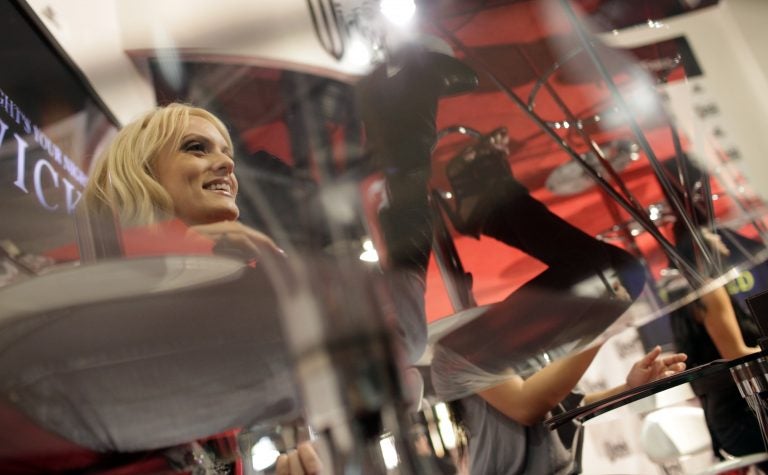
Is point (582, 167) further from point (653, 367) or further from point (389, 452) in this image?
point (389, 452)

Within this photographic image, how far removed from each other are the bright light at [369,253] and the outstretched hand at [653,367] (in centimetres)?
36

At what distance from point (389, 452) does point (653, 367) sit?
1.24ft

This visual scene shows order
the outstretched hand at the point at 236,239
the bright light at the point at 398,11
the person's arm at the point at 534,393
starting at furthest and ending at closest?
the bright light at the point at 398,11 → the person's arm at the point at 534,393 → the outstretched hand at the point at 236,239

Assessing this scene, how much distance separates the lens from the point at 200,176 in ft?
2.11

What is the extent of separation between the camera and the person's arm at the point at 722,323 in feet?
2.50

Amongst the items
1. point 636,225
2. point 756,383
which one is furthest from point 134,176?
point 756,383

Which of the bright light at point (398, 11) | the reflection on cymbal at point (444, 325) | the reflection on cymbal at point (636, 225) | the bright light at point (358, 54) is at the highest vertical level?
the bright light at point (398, 11)

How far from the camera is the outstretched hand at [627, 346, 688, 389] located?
75 centimetres

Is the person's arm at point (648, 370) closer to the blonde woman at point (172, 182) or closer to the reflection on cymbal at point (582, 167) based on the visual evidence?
the reflection on cymbal at point (582, 167)

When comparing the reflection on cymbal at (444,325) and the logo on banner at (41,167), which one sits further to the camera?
the reflection on cymbal at (444,325)

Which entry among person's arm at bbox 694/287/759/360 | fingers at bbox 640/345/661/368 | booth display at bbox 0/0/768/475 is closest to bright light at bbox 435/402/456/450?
booth display at bbox 0/0/768/475

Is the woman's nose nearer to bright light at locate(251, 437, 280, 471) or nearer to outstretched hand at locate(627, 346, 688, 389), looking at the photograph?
bright light at locate(251, 437, 280, 471)

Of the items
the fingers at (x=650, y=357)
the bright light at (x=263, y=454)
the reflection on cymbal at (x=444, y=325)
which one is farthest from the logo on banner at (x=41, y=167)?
the fingers at (x=650, y=357)

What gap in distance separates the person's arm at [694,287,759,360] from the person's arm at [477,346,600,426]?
200mm
